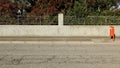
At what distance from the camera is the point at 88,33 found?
24859 millimetres

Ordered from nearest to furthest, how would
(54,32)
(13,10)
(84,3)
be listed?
(54,32)
(13,10)
(84,3)

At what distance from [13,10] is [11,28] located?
297 inches

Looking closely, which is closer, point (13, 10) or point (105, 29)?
point (105, 29)

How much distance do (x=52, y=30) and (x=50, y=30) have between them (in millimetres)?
174

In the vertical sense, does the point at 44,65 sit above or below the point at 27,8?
below

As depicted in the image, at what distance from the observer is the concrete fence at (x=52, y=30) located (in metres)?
24.7

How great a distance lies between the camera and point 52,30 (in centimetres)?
2480

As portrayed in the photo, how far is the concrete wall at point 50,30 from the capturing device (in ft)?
81.1

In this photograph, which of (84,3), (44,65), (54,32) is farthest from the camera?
→ (84,3)

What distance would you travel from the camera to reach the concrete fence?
24.7 m

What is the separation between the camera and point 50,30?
2478 centimetres

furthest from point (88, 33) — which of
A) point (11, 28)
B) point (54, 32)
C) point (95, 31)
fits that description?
point (11, 28)

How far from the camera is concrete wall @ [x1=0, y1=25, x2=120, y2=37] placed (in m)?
24.7

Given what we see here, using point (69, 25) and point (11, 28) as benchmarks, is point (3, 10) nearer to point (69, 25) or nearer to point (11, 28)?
point (11, 28)
